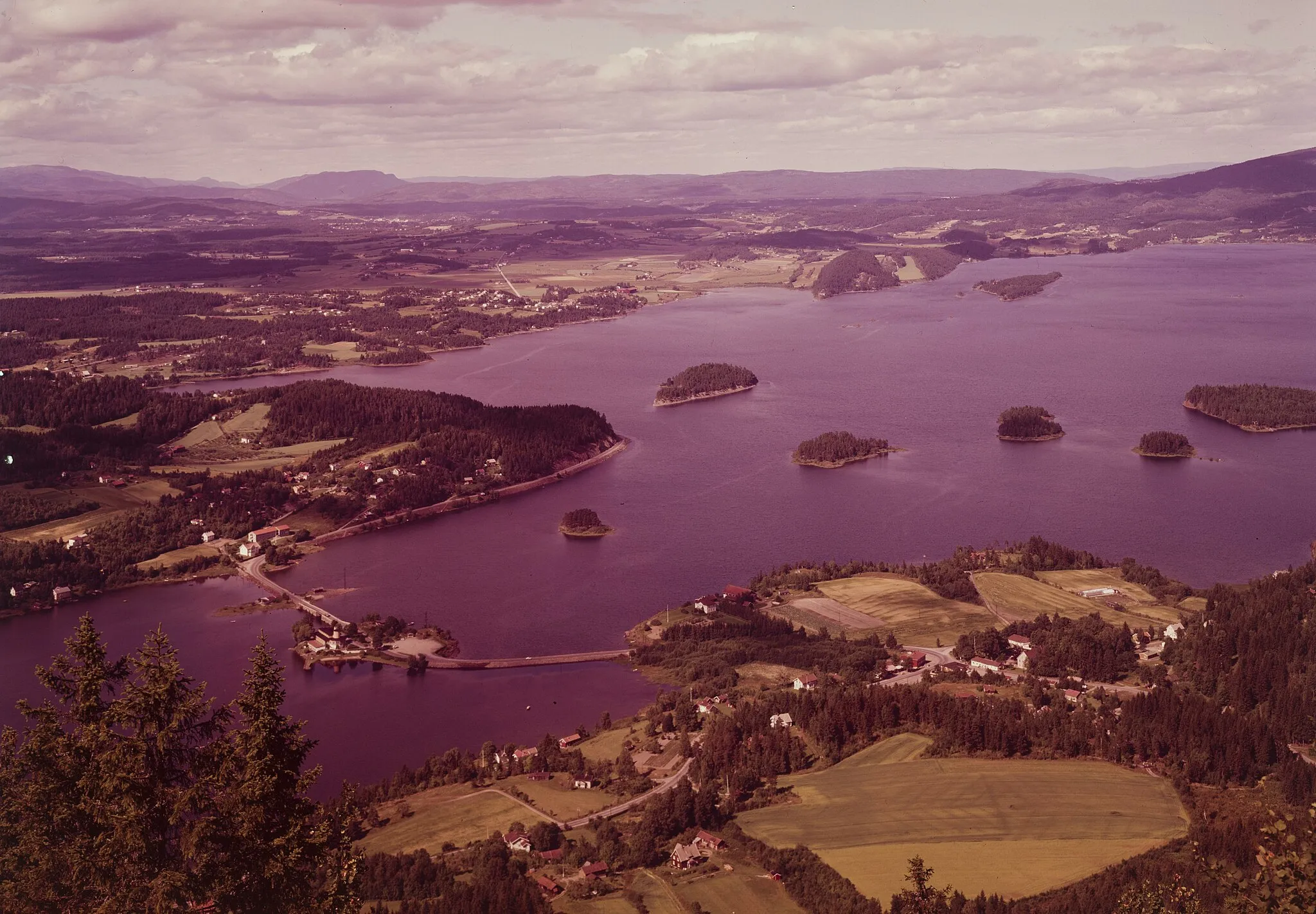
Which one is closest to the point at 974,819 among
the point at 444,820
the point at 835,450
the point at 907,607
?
the point at 444,820


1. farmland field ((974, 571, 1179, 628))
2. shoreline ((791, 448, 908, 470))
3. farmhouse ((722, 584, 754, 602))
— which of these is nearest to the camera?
farmland field ((974, 571, 1179, 628))

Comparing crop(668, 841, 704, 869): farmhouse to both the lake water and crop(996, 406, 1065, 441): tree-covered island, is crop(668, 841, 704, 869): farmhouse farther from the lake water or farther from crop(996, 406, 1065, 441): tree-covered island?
crop(996, 406, 1065, 441): tree-covered island

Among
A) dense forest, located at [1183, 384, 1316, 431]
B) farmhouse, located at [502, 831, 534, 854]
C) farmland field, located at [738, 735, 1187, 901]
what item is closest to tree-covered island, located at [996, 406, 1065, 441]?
dense forest, located at [1183, 384, 1316, 431]

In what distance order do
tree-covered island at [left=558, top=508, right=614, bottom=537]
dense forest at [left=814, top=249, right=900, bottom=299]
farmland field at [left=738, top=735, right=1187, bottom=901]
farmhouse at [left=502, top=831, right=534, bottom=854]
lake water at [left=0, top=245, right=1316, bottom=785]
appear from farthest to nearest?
dense forest at [left=814, top=249, right=900, bottom=299]
tree-covered island at [left=558, top=508, right=614, bottom=537]
lake water at [left=0, top=245, right=1316, bottom=785]
farmhouse at [left=502, top=831, right=534, bottom=854]
farmland field at [left=738, top=735, right=1187, bottom=901]

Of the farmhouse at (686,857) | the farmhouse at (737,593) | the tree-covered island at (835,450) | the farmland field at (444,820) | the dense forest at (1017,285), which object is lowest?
the farmland field at (444,820)

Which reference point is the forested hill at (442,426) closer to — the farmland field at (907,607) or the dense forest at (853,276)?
the farmland field at (907,607)

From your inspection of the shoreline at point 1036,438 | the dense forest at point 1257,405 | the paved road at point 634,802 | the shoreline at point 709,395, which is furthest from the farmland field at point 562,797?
the dense forest at point 1257,405
